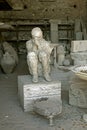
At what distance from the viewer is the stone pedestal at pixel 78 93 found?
436 cm

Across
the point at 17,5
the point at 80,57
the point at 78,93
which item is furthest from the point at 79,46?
the point at 17,5

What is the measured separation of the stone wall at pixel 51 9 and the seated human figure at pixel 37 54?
5.18 meters

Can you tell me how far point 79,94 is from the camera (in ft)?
14.4

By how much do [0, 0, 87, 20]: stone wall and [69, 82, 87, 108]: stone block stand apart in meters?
5.39

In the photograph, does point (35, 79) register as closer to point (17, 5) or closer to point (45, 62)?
point (45, 62)

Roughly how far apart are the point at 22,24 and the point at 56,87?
517 centimetres

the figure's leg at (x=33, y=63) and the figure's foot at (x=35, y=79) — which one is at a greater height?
the figure's leg at (x=33, y=63)

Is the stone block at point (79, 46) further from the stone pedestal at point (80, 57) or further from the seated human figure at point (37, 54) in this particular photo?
the seated human figure at point (37, 54)

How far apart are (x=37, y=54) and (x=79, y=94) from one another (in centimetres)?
87

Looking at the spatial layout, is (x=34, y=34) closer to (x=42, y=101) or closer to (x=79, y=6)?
(x=42, y=101)

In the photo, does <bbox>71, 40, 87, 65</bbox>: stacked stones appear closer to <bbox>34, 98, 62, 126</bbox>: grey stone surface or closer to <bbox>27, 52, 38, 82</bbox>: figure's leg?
<bbox>27, 52, 38, 82</bbox>: figure's leg

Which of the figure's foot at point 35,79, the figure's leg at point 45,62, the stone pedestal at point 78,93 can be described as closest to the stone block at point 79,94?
the stone pedestal at point 78,93

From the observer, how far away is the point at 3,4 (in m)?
8.88

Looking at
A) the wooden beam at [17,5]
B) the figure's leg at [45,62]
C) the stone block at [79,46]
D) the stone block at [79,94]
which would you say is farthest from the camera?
the wooden beam at [17,5]
